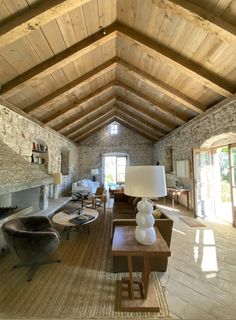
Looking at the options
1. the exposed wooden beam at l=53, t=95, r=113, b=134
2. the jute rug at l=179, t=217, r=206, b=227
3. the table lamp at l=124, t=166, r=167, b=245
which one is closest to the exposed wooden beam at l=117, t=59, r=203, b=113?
the exposed wooden beam at l=53, t=95, r=113, b=134

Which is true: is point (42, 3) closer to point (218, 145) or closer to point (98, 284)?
point (98, 284)

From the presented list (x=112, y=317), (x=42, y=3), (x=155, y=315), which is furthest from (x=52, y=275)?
(x=42, y=3)

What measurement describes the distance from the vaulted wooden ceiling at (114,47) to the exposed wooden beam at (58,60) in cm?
1

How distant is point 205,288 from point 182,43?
11.4 ft

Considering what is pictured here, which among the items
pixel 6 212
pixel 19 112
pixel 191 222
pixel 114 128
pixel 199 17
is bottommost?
pixel 191 222

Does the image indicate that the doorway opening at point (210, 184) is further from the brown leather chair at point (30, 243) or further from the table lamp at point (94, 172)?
the table lamp at point (94, 172)

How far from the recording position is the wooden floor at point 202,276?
1.82 meters

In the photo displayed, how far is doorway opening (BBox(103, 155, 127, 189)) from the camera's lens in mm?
10234

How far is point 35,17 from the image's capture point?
2.08 m

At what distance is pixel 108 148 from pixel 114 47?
688cm

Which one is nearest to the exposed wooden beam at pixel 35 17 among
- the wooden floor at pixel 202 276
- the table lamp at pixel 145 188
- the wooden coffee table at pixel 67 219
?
the table lamp at pixel 145 188

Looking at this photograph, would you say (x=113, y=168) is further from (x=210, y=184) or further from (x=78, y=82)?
(x=78, y=82)

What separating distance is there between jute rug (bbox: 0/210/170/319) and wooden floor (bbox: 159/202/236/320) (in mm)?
198

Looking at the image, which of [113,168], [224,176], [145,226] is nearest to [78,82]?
[145,226]
